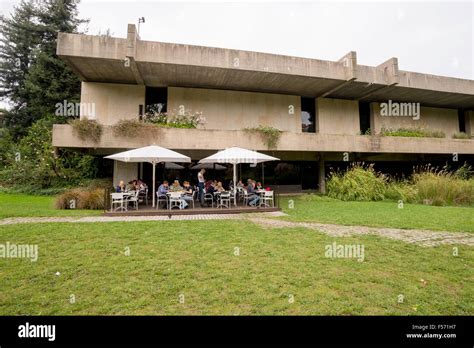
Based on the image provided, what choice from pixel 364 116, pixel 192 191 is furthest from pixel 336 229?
pixel 364 116

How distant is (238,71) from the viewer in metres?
14.5

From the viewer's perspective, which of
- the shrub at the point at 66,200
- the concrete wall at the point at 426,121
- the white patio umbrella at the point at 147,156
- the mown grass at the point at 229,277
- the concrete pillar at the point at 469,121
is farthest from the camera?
the concrete pillar at the point at 469,121

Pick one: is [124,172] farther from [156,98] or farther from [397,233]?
[397,233]

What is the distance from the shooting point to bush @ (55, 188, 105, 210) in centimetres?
1150

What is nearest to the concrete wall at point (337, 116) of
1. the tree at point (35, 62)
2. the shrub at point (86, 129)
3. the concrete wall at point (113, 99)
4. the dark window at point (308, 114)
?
the dark window at point (308, 114)

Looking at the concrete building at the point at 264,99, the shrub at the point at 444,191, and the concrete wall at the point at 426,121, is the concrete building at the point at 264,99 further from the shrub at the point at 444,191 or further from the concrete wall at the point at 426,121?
the shrub at the point at 444,191

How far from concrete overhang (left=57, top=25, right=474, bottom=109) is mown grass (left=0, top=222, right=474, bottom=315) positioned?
10286 mm

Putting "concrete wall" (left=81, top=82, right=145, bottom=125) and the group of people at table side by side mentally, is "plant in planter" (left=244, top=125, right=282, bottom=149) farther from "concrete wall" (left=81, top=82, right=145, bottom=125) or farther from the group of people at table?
"concrete wall" (left=81, top=82, right=145, bottom=125)

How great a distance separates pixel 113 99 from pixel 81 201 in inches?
287

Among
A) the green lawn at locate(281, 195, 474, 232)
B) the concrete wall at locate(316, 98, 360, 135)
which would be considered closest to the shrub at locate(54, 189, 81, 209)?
the green lawn at locate(281, 195, 474, 232)

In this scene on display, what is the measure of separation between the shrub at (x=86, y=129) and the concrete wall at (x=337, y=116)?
14487mm

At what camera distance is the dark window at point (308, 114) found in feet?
62.5

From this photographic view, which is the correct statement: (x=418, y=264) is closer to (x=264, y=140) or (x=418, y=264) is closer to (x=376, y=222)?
(x=376, y=222)
